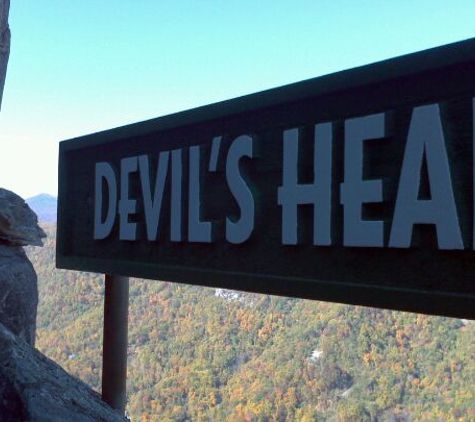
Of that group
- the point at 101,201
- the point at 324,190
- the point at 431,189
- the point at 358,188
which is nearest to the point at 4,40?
the point at 101,201

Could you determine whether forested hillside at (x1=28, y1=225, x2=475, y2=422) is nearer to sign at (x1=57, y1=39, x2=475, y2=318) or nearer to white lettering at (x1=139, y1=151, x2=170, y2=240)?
white lettering at (x1=139, y1=151, x2=170, y2=240)

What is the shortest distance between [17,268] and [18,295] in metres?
0.48

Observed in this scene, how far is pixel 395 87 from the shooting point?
386 centimetres

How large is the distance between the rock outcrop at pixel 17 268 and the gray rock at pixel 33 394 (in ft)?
13.0

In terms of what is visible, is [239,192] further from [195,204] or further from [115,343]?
[115,343]

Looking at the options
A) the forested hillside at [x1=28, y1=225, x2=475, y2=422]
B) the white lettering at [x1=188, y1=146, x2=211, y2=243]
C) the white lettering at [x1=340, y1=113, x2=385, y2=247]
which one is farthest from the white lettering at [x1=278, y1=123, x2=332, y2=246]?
the forested hillside at [x1=28, y1=225, x2=475, y2=422]

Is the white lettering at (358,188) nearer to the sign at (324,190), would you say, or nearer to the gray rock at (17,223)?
the sign at (324,190)

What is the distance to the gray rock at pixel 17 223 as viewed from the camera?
9391 mm

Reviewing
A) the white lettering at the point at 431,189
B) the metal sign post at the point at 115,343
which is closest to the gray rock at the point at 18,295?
the metal sign post at the point at 115,343

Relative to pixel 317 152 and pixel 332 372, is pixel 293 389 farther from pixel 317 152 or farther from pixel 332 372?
pixel 317 152

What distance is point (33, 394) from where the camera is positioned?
12.7 feet

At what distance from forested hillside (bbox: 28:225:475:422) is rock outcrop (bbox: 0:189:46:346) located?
10654 cm

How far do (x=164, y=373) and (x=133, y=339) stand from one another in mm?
14575

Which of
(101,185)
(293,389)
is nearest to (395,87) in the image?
(101,185)
